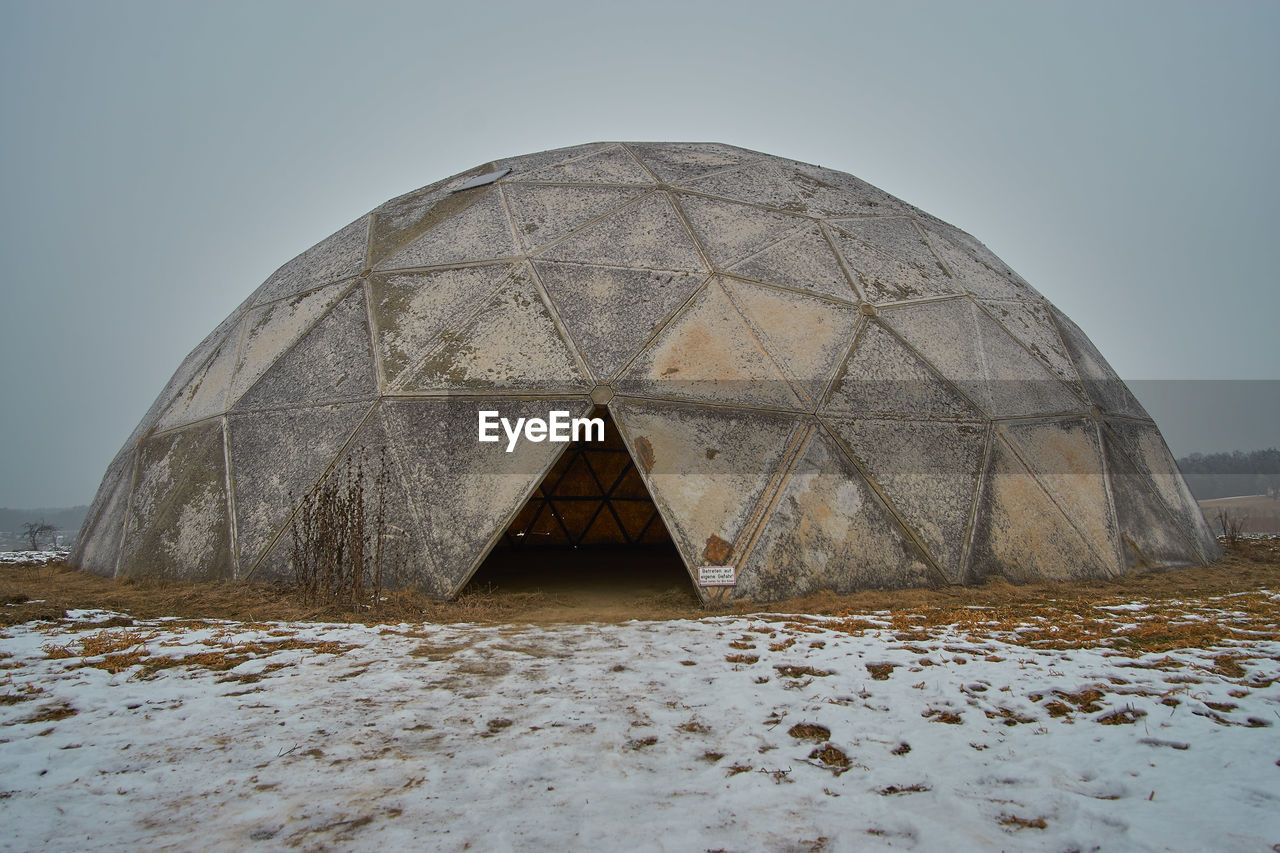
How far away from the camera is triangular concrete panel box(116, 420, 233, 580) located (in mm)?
6770

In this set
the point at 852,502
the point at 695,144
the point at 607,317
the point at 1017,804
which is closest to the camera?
the point at 1017,804

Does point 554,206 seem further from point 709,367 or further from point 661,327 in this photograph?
point 709,367

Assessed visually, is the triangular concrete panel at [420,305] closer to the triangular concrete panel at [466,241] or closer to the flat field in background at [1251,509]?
the triangular concrete panel at [466,241]

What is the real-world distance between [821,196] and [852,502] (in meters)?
4.93

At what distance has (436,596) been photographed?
19.7 feet

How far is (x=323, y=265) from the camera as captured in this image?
8.91 m

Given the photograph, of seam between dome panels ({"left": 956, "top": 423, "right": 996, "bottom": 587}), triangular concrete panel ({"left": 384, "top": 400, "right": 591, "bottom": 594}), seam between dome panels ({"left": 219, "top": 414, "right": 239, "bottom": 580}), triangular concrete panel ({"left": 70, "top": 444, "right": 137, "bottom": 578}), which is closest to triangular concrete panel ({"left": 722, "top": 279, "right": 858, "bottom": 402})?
seam between dome panels ({"left": 956, "top": 423, "right": 996, "bottom": 587})

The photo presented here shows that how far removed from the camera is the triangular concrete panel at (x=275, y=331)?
787 cm

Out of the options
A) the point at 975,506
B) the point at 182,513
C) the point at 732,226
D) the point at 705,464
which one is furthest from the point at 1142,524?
the point at 182,513

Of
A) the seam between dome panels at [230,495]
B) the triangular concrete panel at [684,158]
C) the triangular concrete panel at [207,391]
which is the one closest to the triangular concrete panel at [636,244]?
the triangular concrete panel at [684,158]

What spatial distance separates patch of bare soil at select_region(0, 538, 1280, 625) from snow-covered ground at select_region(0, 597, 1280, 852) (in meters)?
0.48

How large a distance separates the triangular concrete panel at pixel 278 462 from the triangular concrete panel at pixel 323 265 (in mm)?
2110

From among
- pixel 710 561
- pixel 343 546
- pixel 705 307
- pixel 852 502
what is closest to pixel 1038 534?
pixel 852 502

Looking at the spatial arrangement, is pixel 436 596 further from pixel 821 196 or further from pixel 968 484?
pixel 821 196
